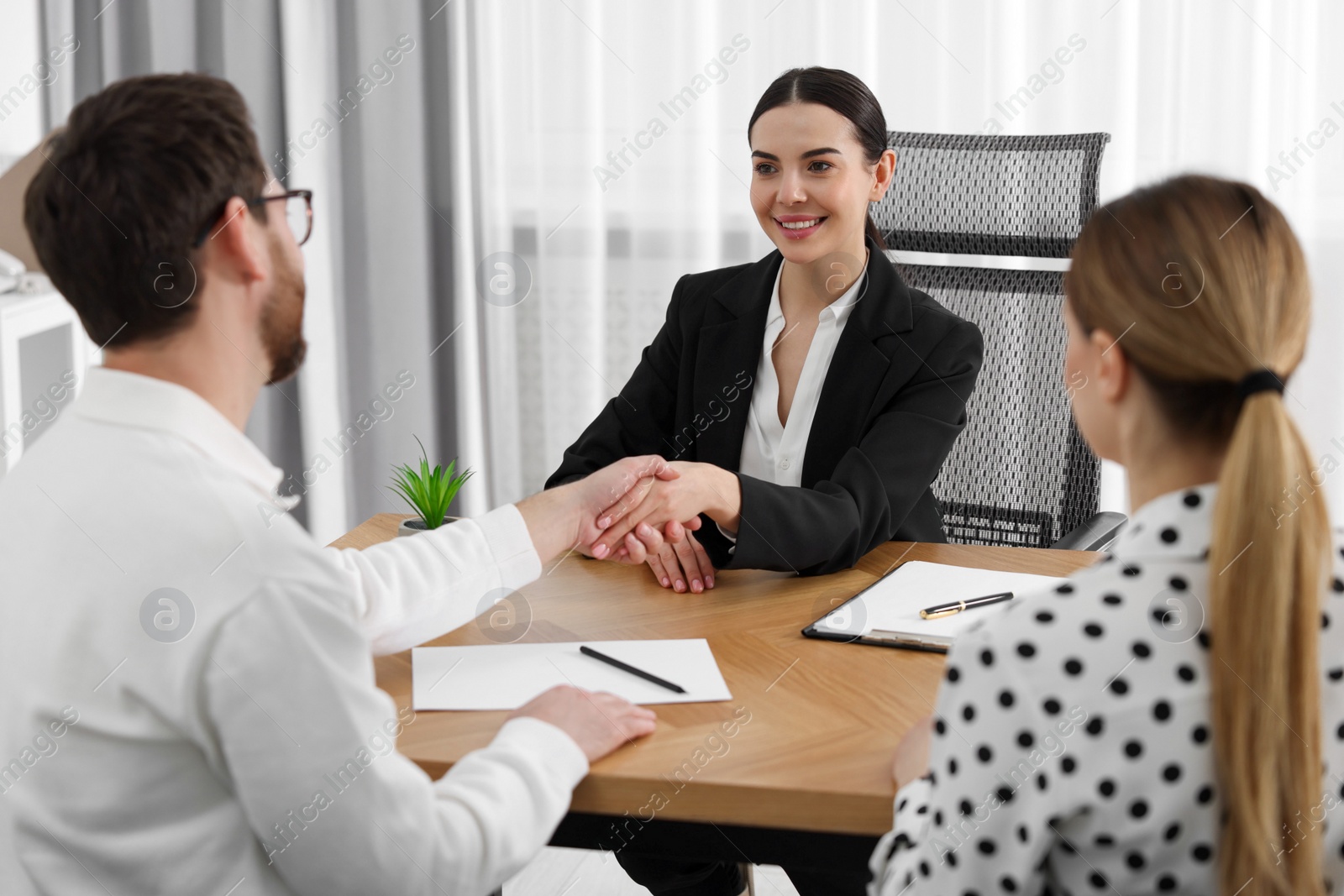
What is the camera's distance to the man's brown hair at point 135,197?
3.02ft

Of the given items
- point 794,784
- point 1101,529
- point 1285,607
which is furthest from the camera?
point 1101,529

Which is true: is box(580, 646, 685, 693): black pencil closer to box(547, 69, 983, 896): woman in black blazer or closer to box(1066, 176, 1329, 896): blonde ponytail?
box(547, 69, 983, 896): woman in black blazer

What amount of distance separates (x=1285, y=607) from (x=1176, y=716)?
0.10 m

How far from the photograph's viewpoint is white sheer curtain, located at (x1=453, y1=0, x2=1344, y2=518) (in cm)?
273

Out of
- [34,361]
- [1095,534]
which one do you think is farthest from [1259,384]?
[34,361]

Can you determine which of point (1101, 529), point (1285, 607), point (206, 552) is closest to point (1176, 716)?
point (1285, 607)

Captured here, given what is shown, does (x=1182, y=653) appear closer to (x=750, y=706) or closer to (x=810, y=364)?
(x=750, y=706)

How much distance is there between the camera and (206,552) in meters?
0.84

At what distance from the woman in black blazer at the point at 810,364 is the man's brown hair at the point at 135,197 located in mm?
871

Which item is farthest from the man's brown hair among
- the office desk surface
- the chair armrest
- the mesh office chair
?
the mesh office chair

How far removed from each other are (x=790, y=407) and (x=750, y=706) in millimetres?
818

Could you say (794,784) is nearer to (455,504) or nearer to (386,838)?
(386,838)

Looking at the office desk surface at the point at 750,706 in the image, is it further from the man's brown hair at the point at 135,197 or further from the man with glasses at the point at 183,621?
the man's brown hair at the point at 135,197

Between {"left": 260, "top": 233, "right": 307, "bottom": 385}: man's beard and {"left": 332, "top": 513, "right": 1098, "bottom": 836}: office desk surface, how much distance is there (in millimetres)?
349
